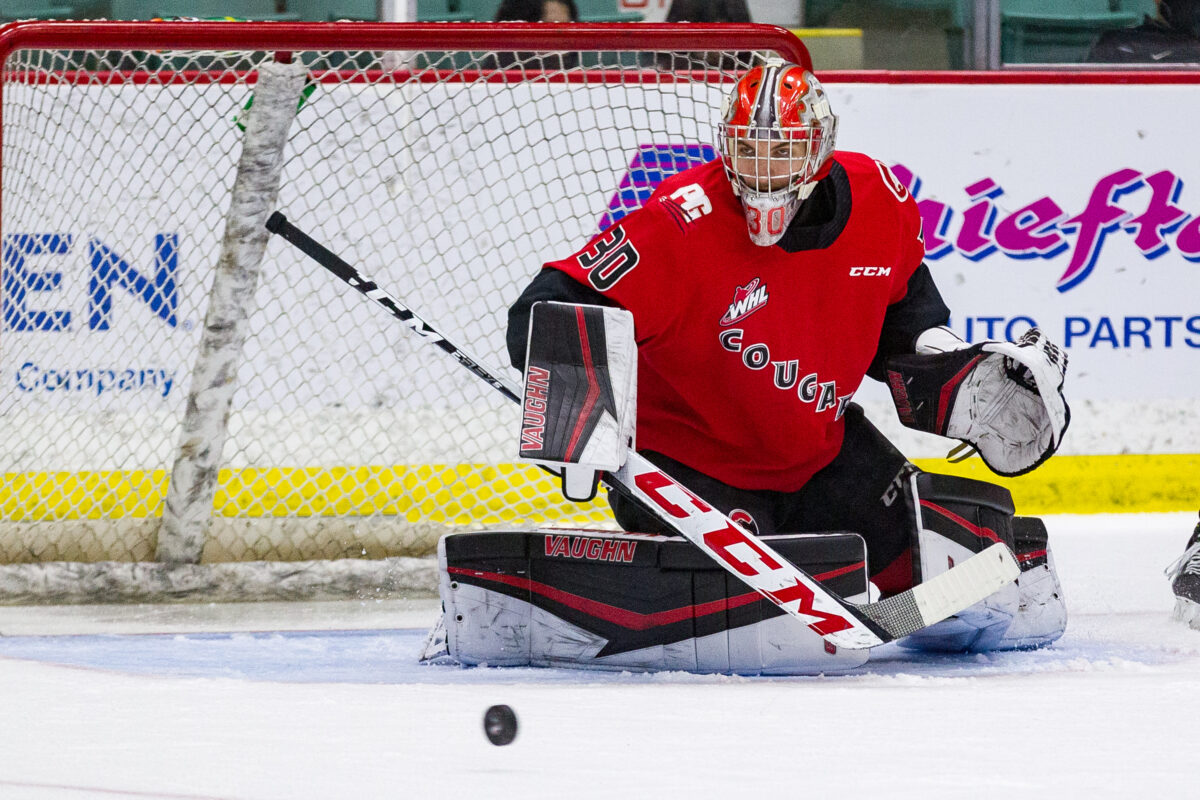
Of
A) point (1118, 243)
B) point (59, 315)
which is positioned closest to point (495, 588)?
point (59, 315)

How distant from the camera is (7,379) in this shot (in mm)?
3086

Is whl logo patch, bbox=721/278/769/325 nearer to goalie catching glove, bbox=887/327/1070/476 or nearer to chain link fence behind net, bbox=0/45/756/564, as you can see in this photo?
goalie catching glove, bbox=887/327/1070/476

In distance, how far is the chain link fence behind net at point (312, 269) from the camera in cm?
315

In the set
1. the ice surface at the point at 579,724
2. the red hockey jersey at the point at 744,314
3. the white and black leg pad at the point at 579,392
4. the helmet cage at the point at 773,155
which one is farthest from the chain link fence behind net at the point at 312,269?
the white and black leg pad at the point at 579,392

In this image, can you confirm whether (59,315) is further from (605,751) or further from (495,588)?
(605,751)

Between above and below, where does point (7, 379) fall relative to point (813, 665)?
above

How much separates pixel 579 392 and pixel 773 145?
487 millimetres

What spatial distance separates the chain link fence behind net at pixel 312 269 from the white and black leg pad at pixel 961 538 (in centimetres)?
105

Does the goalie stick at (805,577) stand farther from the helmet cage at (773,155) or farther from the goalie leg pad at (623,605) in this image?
the helmet cage at (773,155)

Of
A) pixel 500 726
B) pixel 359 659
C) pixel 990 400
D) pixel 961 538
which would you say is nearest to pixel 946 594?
pixel 961 538

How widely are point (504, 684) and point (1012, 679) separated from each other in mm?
735

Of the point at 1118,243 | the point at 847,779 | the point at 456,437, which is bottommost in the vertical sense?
the point at 847,779

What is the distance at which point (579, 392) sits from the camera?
2.08 metres

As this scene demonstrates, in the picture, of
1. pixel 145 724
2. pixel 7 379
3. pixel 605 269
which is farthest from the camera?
pixel 7 379
